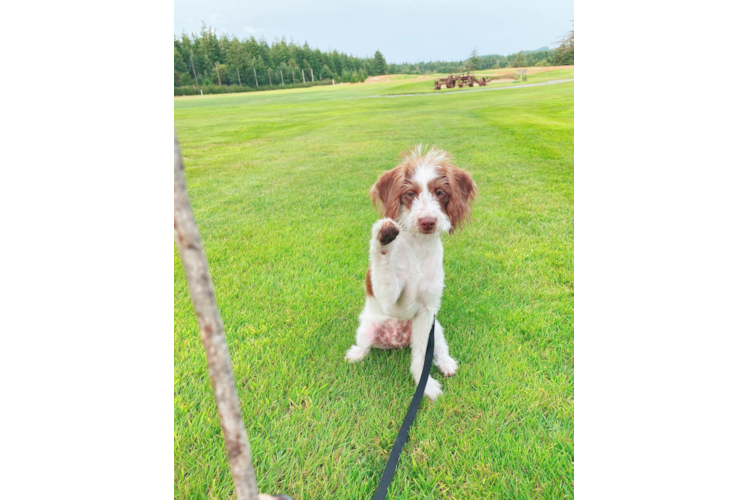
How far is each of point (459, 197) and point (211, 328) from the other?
2.36 meters

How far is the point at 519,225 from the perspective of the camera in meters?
5.47

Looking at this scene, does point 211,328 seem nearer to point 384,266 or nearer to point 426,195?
point 384,266

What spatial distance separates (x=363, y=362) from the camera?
9.61 ft

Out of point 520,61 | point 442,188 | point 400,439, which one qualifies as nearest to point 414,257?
point 442,188

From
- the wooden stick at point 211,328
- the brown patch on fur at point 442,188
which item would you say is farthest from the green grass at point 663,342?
the wooden stick at point 211,328

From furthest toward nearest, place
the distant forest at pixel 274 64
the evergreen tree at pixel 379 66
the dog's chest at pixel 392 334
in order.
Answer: the evergreen tree at pixel 379 66 → the distant forest at pixel 274 64 → the dog's chest at pixel 392 334

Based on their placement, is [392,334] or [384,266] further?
[392,334]

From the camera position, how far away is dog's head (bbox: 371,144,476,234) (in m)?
2.54

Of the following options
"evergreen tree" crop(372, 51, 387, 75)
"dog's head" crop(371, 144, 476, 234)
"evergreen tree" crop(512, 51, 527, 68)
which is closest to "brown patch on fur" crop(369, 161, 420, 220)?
"dog's head" crop(371, 144, 476, 234)

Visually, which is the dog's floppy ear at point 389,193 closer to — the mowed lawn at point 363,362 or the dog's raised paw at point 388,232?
the dog's raised paw at point 388,232

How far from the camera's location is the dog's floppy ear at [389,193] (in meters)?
2.74

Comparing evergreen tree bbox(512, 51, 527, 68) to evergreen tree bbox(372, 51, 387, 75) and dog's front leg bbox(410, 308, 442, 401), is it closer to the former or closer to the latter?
evergreen tree bbox(372, 51, 387, 75)

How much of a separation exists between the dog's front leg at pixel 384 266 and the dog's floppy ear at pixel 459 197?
51cm
